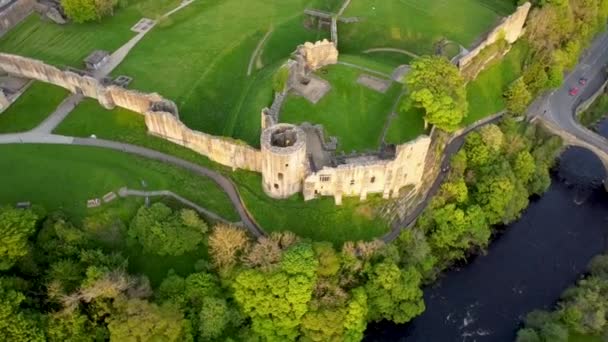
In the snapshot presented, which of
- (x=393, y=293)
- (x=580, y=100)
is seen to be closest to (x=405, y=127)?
(x=393, y=293)

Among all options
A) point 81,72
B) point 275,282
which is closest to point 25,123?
point 81,72

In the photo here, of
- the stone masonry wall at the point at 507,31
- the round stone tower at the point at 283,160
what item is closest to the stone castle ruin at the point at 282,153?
the round stone tower at the point at 283,160

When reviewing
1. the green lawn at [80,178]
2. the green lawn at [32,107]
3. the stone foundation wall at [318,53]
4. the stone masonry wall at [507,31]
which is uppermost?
the stone masonry wall at [507,31]

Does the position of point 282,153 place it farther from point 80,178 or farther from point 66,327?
point 66,327

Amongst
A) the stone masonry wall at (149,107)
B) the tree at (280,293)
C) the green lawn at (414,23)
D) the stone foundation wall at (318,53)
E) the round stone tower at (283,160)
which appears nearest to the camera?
the tree at (280,293)

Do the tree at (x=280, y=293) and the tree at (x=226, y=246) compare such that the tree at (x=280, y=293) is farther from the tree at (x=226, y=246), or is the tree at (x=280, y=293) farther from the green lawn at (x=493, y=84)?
the green lawn at (x=493, y=84)

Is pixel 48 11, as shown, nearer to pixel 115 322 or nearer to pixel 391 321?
pixel 115 322

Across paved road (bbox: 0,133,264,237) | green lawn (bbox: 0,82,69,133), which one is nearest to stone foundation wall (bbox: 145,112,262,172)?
paved road (bbox: 0,133,264,237)
